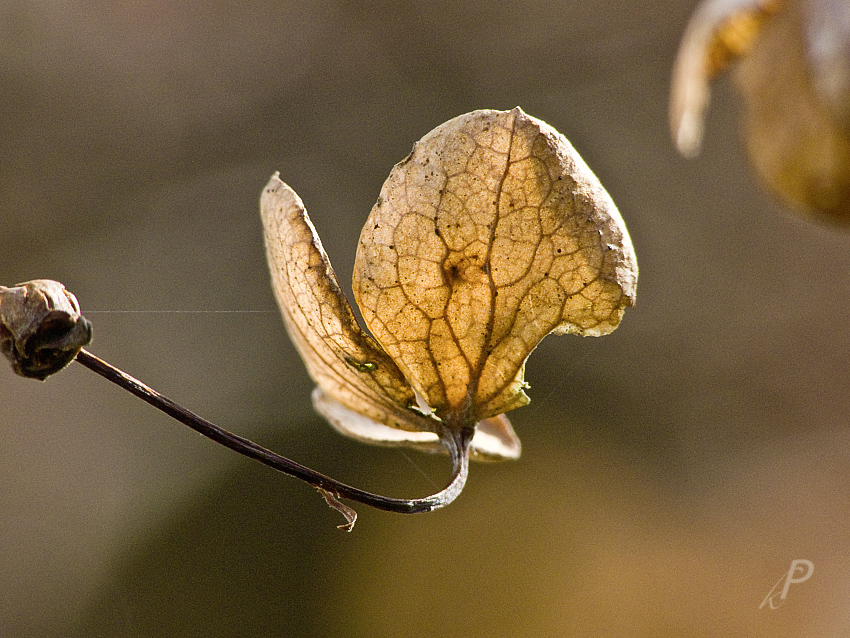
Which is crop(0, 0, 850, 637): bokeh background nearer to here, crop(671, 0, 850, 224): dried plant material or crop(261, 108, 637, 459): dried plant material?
crop(261, 108, 637, 459): dried plant material

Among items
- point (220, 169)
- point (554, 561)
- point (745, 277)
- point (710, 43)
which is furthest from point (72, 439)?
point (745, 277)

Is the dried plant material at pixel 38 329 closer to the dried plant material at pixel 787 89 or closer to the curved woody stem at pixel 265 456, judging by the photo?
the curved woody stem at pixel 265 456

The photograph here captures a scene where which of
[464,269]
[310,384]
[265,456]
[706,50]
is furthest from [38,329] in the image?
[310,384]

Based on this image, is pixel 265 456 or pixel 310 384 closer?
pixel 265 456

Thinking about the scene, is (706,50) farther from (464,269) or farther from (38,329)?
(38,329)

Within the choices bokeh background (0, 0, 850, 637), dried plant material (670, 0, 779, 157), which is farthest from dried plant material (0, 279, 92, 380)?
bokeh background (0, 0, 850, 637)

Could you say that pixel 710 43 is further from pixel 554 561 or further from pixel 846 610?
pixel 846 610

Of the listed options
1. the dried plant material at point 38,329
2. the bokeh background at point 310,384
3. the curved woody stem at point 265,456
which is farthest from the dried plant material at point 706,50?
the bokeh background at point 310,384
